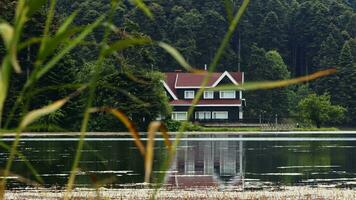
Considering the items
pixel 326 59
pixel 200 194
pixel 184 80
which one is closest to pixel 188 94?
pixel 184 80

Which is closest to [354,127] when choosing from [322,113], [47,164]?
[322,113]

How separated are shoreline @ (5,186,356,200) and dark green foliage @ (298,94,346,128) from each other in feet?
160

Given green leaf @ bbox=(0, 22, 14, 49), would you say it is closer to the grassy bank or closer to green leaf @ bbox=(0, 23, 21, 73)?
green leaf @ bbox=(0, 23, 21, 73)

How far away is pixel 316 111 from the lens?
6450 centimetres

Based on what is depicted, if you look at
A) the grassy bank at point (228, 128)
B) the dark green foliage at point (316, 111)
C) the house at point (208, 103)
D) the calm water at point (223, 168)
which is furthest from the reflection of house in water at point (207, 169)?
the house at point (208, 103)

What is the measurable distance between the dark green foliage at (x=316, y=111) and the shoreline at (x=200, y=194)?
160ft

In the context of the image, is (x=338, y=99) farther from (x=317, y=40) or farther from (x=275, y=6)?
(x=275, y=6)

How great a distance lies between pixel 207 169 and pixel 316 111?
4311cm

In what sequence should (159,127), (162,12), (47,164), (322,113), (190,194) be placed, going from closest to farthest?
1. (159,127)
2. (190,194)
3. (47,164)
4. (322,113)
5. (162,12)

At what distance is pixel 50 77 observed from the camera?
43156 mm

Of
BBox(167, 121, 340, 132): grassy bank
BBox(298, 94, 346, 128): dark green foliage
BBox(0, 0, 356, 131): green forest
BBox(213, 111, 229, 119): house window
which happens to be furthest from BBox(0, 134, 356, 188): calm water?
BBox(213, 111, 229, 119): house window

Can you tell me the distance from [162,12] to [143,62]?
28078 millimetres

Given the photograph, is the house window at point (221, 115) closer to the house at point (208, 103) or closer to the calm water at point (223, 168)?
→ the house at point (208, 103)

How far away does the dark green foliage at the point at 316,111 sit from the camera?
64500 millimetres
